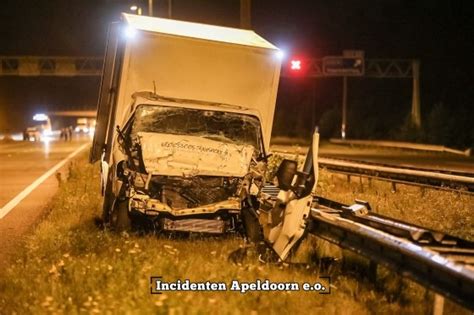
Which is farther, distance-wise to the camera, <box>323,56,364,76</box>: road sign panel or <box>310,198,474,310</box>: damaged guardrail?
<box>323,56,364,76</box>: road sign panel

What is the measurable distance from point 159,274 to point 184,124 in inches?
174

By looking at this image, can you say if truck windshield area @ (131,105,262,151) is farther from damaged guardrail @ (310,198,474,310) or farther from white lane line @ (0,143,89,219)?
white lane line @ (0,143,89,219)

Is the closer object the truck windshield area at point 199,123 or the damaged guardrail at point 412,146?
the truck windshield area at point 199,123

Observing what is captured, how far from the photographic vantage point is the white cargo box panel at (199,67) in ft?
36.8

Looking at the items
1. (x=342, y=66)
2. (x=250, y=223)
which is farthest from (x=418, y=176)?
(x=342, y=66)

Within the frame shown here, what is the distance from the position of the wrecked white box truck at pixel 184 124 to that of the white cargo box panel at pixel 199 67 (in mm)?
15

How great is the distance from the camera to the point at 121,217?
10117 millimetres

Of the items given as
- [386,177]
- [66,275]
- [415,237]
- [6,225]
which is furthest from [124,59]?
[386,177]

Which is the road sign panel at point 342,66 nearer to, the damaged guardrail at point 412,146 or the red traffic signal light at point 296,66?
the red traffic signal light at point 296,66

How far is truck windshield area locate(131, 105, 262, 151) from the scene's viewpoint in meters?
11.0

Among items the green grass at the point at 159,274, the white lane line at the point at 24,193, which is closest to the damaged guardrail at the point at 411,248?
the green grass at the point at 159,274

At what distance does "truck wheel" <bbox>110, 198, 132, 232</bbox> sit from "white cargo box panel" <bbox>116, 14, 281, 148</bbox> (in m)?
1.60

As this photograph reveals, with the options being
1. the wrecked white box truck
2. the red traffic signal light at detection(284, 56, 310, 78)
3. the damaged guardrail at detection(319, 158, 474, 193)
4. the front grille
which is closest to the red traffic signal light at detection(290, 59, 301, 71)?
the red traffic signal light at detection(284, 56, 310, 78)

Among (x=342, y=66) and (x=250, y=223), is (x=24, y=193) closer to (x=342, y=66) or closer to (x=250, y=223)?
(x=250, y=223)
